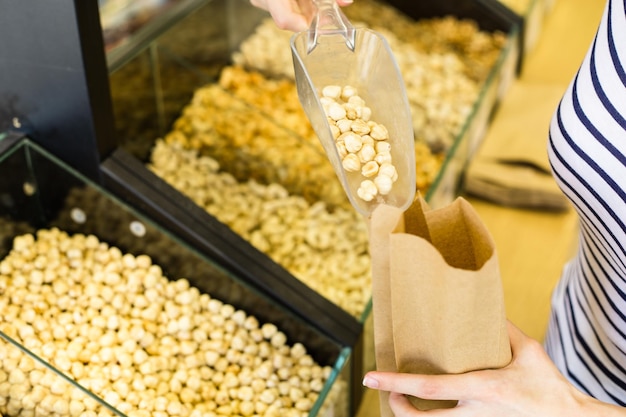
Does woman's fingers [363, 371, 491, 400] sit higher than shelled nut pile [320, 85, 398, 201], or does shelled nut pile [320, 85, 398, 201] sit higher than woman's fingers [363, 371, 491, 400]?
shelled nut pile [320, 85, 398, 201]

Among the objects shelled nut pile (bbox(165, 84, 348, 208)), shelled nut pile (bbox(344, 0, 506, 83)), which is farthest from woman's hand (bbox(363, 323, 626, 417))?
shelled nut pile (bbox(344, 0, 506, 83))

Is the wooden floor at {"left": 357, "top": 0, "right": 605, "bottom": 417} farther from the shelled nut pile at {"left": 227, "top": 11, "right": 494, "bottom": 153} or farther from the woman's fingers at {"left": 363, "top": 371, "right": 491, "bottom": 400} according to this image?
the woman's fingers at {"left": 363, "top": 371, "right": 491, "bottom": 400}

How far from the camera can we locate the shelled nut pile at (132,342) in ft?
3.79

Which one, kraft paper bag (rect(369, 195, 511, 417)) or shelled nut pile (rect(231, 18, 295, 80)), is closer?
kraft paper bag (rect(369, 195, 511, 417))

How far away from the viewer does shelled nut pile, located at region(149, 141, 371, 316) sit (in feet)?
5.11

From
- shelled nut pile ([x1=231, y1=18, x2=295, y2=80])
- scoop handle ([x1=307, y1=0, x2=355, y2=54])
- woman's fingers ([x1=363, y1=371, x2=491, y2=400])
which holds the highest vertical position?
scoop handle ([x1=307, y1=0, x2=355, y2=54])

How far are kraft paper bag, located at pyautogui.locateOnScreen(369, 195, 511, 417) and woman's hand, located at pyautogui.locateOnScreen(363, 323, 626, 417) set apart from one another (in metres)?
0.02

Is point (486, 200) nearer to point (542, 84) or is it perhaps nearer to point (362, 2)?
point (542, 84)

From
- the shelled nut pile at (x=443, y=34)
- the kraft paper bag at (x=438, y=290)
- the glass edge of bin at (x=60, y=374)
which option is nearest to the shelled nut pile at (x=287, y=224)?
the glass edge of bin at (x=60, y=374)

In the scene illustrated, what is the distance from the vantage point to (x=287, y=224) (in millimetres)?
1659

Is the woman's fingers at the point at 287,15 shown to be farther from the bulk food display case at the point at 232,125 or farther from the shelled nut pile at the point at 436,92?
the shelled nut pile at the point at 436,92

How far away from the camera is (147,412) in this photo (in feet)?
3.79

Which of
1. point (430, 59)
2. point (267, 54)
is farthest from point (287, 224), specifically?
point (430, 59)

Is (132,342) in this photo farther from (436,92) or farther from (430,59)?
(430,59)
